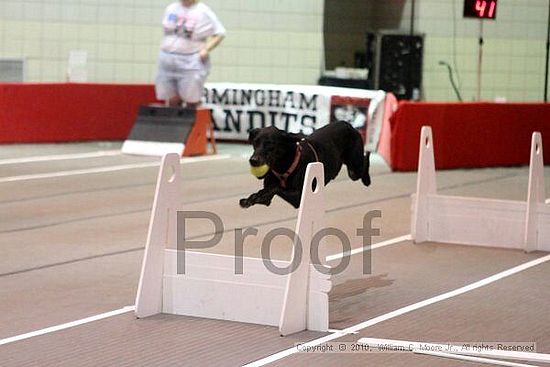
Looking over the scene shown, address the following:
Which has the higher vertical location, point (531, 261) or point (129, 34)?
point (129, 34)

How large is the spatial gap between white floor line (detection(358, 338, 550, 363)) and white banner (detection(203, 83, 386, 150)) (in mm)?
9540

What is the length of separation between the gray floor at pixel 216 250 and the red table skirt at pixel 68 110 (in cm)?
257

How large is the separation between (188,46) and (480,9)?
4.02 metres

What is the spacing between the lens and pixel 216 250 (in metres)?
8.51

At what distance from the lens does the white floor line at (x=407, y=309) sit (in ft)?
18.4

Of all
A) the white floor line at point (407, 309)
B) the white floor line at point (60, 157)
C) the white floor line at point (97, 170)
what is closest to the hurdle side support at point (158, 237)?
the white floor line at point (407, 309)

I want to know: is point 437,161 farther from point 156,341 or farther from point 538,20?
point 156,341

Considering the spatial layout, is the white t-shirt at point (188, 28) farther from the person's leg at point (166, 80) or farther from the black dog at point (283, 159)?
the black dog at point (283, 159)

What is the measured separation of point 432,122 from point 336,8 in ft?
23.0

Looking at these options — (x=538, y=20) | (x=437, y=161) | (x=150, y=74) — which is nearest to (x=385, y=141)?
(x=437, y=161)

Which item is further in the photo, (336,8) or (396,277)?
(336,8)

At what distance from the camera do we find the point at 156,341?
5.86 meters

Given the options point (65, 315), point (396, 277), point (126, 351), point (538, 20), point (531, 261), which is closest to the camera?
point (126, 351)

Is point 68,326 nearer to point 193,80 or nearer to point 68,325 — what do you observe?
point 68,325
